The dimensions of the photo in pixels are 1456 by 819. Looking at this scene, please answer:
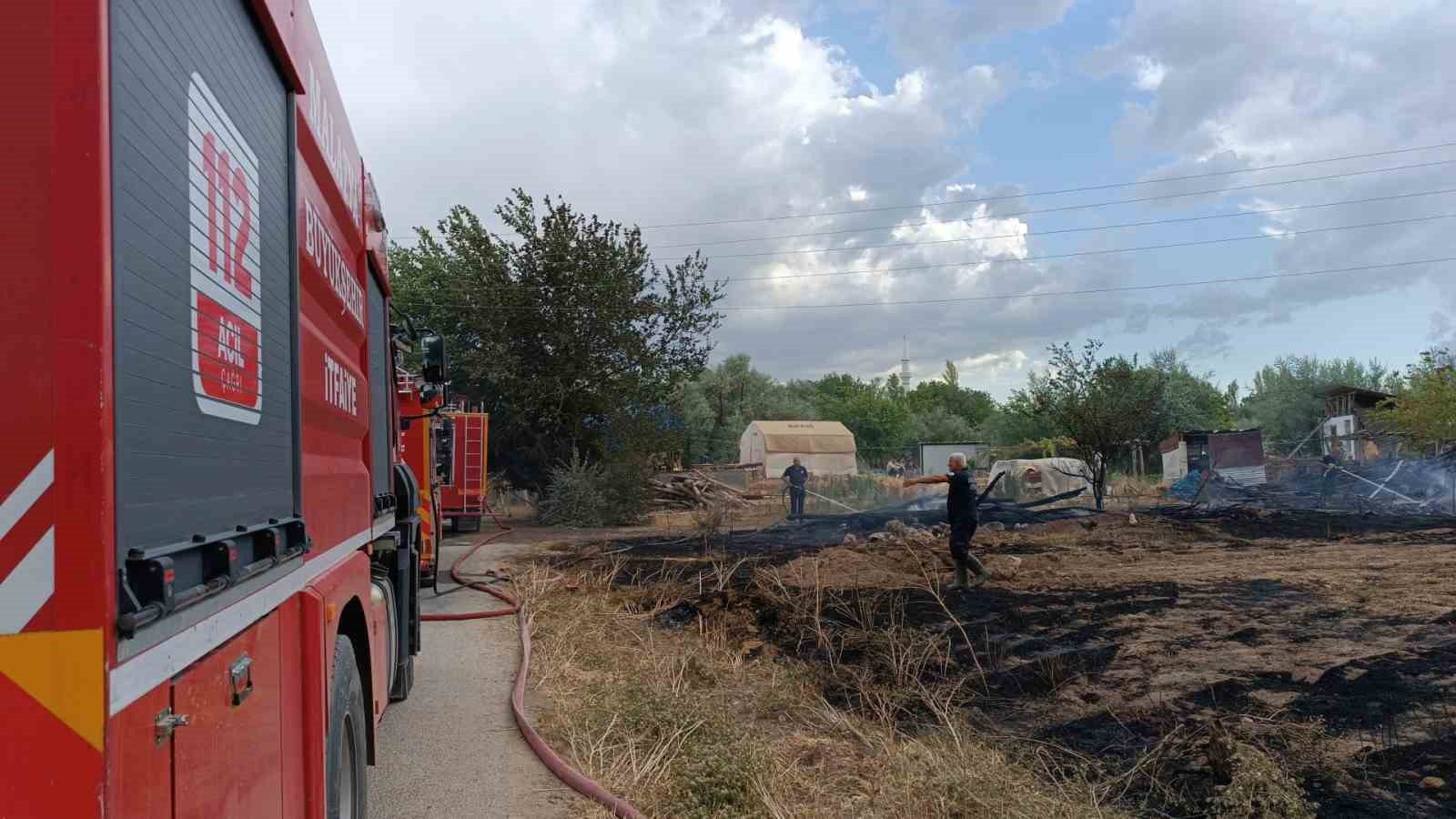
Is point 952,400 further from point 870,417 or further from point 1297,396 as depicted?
point 1297,396

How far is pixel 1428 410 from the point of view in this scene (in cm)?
2744

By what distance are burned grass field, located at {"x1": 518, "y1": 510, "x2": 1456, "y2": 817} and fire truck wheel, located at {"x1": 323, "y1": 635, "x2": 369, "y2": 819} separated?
1.84 m

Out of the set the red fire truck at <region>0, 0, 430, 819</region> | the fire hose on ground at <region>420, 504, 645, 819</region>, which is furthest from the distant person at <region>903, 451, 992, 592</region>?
the red fire truck at <region>0, 0, 430, 819</region>

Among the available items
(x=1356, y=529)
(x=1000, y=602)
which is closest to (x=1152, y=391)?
(x=1356, y=529)

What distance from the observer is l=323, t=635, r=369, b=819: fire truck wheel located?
3.49 m

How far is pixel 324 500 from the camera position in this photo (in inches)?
145

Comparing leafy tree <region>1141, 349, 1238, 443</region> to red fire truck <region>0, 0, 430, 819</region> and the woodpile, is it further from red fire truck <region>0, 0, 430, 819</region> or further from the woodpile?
red fire truck <region>0, 0, 430, 819</region>

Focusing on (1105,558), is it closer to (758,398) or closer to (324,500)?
(324,500)

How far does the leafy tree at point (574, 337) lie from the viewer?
28703 millimetres

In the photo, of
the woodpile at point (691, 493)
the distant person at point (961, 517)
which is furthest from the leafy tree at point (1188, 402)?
the distant person at point (961, 517)

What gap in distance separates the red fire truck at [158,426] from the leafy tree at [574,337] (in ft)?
81.3

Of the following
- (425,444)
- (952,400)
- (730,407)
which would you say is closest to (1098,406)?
(425,444)

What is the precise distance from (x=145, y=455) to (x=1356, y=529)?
2284 centimetres

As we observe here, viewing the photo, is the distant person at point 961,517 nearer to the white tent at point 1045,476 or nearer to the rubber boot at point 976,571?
the rubber boot at point 976,571
